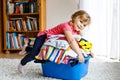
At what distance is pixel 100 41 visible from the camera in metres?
3.28

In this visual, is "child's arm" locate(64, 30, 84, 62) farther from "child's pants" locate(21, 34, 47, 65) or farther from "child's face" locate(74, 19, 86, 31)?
"child's pants" locate(21, 34, 47, 65)

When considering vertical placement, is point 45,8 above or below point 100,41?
above

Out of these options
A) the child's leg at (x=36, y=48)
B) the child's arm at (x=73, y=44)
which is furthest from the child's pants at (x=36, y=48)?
the child's arm at (x=73, y=44)

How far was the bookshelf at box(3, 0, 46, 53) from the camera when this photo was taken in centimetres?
353

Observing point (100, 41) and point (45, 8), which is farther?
point (45, 8)

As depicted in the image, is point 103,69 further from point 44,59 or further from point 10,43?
point 10,43

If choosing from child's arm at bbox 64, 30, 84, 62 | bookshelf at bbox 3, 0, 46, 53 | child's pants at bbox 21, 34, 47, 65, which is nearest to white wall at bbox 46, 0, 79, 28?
bookshelf at bbox 3, 0, 46, 53

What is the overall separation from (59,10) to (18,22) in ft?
2.05

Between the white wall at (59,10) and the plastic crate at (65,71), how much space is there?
166 centimetres

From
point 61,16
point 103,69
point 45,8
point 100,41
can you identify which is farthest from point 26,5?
point 103,69

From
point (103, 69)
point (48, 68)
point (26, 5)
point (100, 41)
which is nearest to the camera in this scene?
point (48, 68)

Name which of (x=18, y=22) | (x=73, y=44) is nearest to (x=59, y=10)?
(x=18, y=22)

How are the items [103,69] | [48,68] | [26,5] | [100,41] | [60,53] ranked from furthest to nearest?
[26,5], [100,41], [103,69], [48,68], [60,53]

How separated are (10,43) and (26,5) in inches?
23.5
